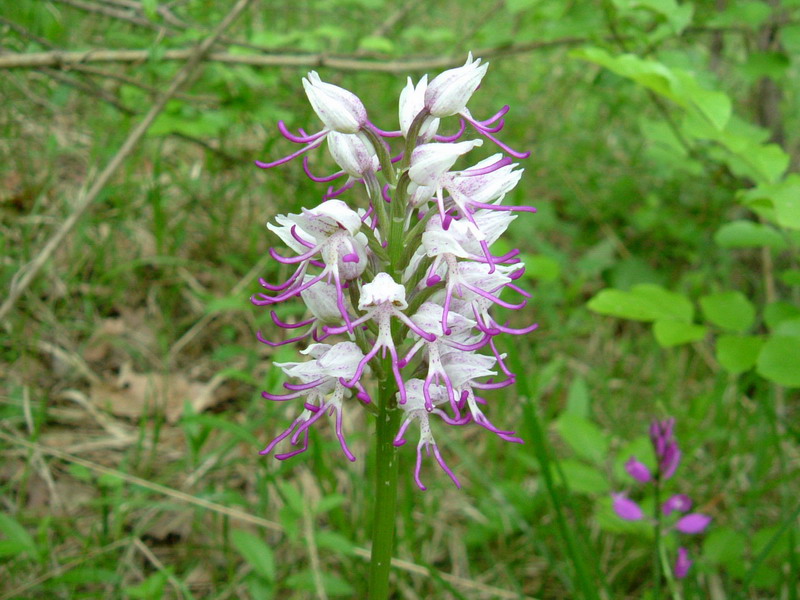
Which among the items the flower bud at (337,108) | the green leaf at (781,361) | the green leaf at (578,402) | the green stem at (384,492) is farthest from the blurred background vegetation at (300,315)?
the flower bud at (337,108)

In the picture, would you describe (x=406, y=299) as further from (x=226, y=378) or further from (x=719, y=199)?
(x=719, y=199)

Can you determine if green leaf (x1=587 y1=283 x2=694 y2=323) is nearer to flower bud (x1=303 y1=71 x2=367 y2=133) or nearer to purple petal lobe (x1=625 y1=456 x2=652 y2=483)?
purple petal lobe (x1=625 y1=456 x2=652 y2=483)

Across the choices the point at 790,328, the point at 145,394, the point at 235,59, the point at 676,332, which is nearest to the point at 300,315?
the point at 145,394

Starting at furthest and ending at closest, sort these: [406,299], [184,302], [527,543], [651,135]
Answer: [184,302] < [651,135] < [527,543] < [406,299]

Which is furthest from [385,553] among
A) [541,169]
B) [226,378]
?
[541,169]

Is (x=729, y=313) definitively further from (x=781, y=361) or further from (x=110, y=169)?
(x=110, y=169)

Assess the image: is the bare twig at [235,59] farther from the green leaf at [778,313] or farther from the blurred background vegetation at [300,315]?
the green leaf at [778,313]
